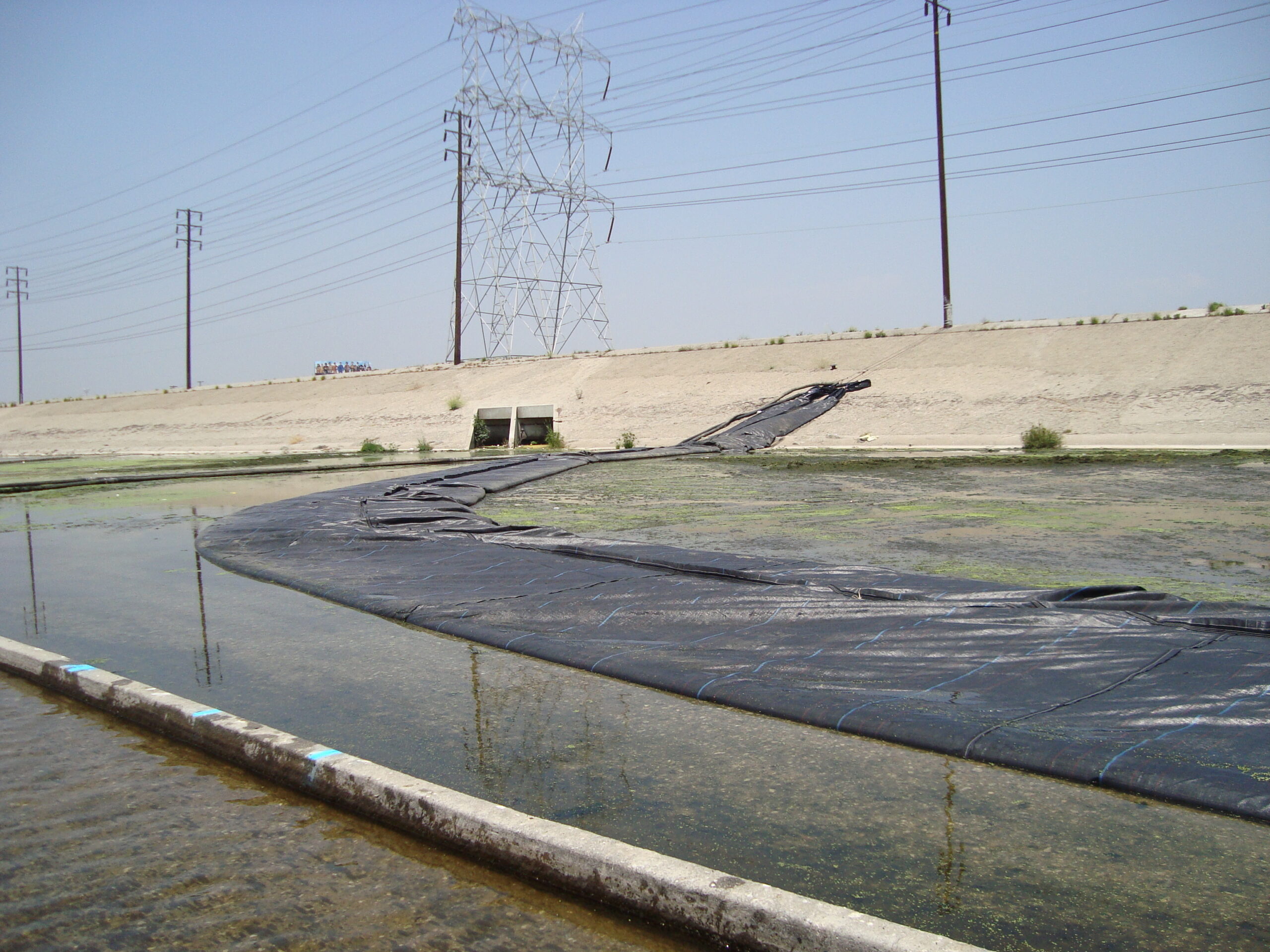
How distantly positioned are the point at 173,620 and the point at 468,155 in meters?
44.7

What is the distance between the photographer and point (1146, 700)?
13.0 ft

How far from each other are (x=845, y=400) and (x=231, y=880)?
26097 mm

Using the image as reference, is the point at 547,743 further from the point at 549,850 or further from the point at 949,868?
the point at 949,868

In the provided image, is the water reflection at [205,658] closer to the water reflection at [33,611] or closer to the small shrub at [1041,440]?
the water reflection at [33,611]

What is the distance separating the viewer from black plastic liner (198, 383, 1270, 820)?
3635mm

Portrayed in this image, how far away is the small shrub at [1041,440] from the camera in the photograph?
20.6 meters

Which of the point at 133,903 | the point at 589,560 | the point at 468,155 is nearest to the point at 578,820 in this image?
the point at 133,903

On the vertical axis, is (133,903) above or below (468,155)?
below

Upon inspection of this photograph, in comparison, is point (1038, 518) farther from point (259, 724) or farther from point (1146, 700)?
point (259, 724)

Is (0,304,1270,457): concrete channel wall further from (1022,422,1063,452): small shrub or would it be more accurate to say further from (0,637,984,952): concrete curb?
(0,637,984,952): concrete curb

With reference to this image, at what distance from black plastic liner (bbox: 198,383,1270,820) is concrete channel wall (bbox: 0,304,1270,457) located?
53.8ft

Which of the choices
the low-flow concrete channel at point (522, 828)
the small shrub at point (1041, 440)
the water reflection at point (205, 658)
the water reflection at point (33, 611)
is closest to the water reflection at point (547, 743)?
the low-flow concrete channel at point (522, 828)

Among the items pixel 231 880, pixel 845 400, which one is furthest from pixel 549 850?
pixel 845 400

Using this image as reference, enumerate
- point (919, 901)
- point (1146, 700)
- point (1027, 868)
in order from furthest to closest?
point (1146, 700) → point (1027, 868) → point (919, 901)
